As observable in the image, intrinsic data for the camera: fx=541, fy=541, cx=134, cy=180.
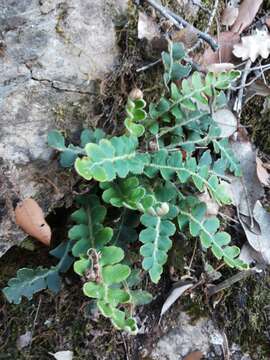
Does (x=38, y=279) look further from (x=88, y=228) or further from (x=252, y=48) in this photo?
(x=252, y=48)

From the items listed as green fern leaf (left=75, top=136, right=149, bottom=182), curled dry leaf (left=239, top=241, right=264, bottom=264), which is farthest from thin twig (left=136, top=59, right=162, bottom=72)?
curled dry leaf (left=239, top=241, right=264, bottom=264)

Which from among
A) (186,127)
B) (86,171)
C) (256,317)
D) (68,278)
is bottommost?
(256,317)

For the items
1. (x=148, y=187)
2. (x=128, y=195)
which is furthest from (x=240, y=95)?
(x=128, y=195)

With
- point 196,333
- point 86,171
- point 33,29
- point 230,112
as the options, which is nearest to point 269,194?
point 230,112

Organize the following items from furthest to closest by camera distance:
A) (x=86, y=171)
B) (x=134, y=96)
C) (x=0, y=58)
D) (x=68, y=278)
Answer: (x=68, y=278), (x=134, y=96), (x=0, y=58), (x=86, y=171)

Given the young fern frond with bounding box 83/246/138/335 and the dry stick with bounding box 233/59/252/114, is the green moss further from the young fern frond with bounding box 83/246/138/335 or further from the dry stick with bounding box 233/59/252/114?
the young fern frond with bounding box 83/246/138/335

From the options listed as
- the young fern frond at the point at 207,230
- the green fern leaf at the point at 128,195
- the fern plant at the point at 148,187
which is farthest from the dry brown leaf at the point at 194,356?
the green fern leaf at the point at 128,195

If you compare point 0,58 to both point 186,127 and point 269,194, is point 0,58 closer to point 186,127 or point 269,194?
point 186,127
